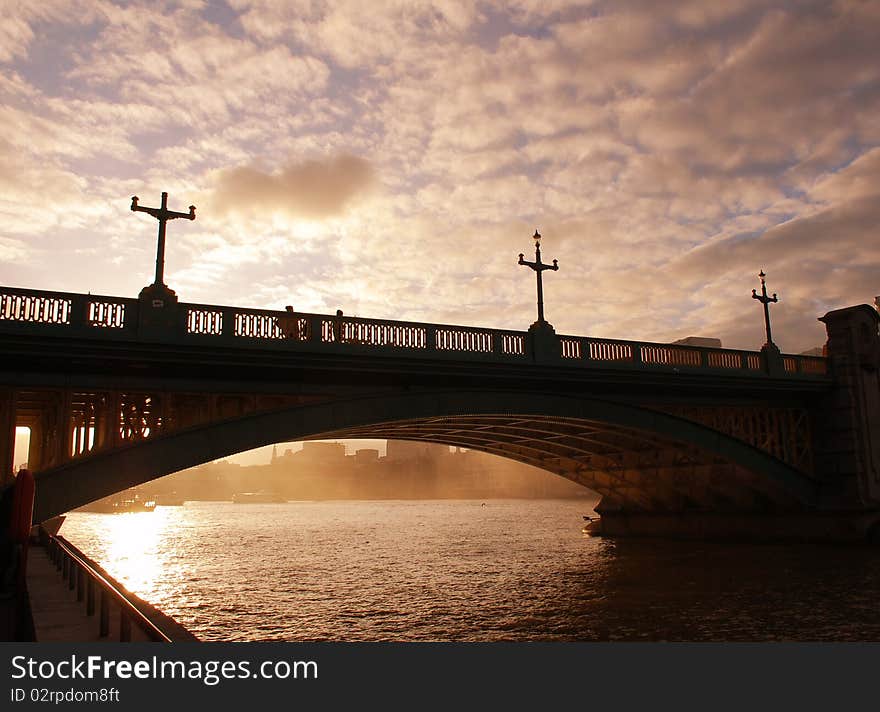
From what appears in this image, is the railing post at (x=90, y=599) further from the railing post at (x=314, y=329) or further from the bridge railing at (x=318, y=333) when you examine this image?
the railing post at (x=314, y=329)

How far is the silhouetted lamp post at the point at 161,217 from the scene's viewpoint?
70.5ft

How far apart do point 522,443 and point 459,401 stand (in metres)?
18.6

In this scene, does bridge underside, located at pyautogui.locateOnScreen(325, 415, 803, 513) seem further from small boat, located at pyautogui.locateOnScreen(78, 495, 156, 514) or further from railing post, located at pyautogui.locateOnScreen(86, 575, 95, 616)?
small boat, located at pyautogui.locateOnScreen(78, 495, 156, 514)

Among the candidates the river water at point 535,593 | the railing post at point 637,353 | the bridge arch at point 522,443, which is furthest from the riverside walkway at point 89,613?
the railing post at point 637,353

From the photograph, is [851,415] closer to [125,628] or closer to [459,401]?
[459,401]

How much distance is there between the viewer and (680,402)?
3416cm

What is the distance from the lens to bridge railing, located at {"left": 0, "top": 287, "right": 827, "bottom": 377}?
1996cm

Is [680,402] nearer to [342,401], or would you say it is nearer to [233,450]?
[342,401]

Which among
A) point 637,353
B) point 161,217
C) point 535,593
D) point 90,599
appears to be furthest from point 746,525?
point 90,599

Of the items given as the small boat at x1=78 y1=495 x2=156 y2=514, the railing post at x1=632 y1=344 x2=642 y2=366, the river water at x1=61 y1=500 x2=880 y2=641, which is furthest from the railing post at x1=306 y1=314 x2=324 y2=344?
the small boat at x1=78 y1=495 x2=156 y2=514

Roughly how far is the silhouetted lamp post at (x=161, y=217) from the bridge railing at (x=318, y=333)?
1.17 metres

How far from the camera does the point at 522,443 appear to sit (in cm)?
4525

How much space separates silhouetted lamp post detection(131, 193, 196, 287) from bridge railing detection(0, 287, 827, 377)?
1.17 meters

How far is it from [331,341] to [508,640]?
10884 millimetres
